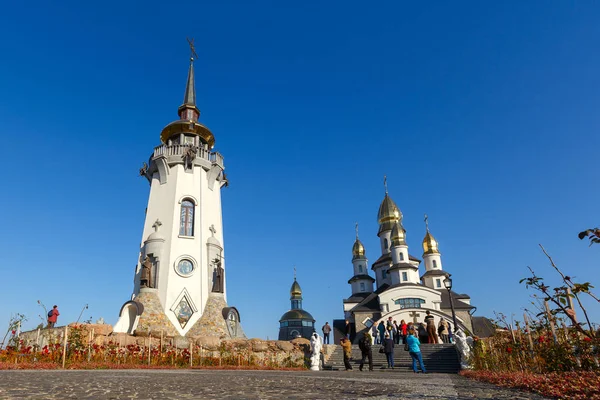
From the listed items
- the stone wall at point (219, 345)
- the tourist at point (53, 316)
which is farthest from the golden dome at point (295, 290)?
the tourist at point (53, 316)

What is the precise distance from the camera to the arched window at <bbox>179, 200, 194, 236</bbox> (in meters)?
25.5

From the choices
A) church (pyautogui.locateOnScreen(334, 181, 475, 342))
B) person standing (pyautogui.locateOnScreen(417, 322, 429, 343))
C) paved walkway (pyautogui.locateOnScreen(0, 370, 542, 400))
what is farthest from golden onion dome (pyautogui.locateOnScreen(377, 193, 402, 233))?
paved walkway (pyautogui.locateOnScreen(0, 370, 542, 400))

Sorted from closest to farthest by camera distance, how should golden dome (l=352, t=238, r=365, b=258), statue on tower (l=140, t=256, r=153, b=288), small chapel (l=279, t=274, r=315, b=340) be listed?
statue on tower (l=140, t=256, r=153, b=288)
golden dome (l=352, t=238, r=365, b=258)
small chapel (l=279, t=274, r=315, b=340)

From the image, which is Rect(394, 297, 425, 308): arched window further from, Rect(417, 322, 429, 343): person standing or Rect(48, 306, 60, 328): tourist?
Rect(48, 306, 60, 328): tourist

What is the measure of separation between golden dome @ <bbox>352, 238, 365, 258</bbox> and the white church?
1215 inches

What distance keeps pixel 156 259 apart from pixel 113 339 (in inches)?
300

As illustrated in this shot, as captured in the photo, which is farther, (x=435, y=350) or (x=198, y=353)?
(x=435, y=350)

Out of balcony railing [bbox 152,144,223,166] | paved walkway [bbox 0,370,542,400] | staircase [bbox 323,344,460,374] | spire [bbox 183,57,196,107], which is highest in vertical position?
spire [bbox 183,57,196,107]

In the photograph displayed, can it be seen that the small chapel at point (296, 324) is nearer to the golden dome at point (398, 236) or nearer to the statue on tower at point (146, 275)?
the golden dome at point (398, 236)

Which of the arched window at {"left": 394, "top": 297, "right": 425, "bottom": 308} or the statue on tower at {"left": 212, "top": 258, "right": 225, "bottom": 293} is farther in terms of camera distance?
the arched window at {"left": 394, "top": 297, "right": 425, "bottom": 308}

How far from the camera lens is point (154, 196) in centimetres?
2675

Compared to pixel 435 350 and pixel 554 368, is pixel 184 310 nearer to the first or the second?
pixel 435 350

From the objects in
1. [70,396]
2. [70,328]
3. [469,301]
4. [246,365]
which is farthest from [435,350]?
[469,301]

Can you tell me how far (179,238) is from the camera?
24891mm
